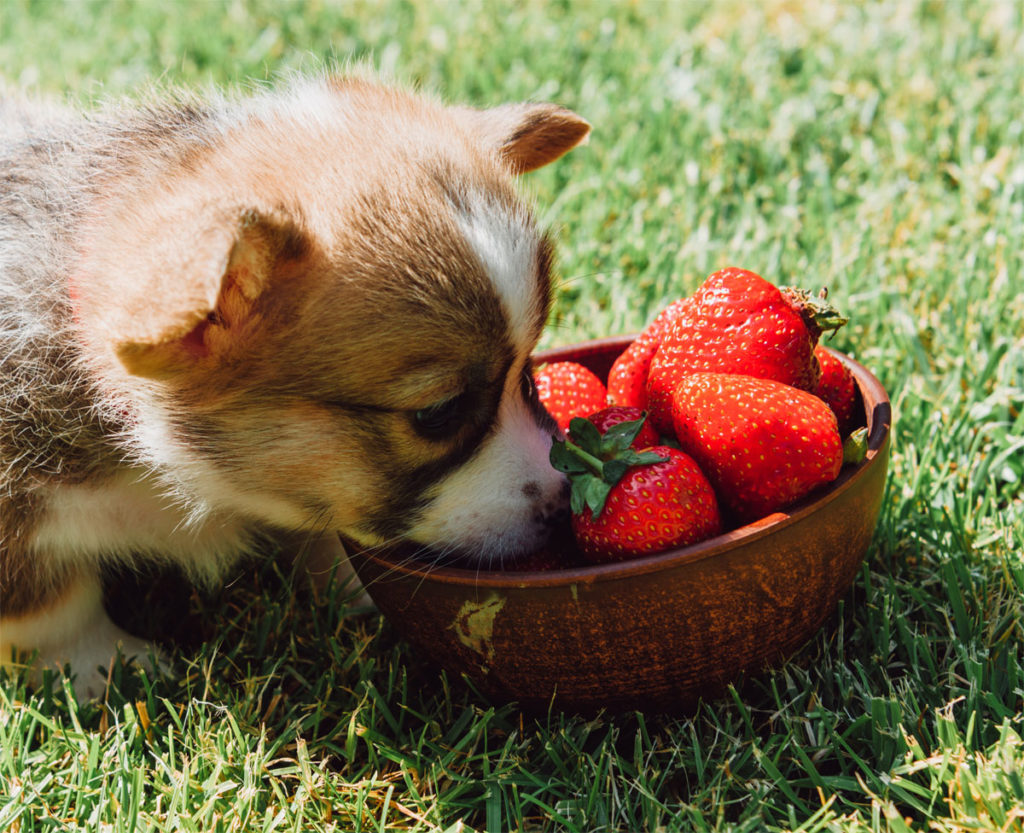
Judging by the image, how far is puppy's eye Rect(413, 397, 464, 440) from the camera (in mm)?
2234

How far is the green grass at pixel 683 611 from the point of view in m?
2.18

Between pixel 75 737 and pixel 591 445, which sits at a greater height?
pixel 591 445

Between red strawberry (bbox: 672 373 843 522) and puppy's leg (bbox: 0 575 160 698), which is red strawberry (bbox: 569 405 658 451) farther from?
puppy's leg (bbox: 0 575 160 698)

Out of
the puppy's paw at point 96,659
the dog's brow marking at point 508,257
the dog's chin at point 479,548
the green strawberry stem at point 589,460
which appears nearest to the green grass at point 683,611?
the puppy's paw at point 96,659

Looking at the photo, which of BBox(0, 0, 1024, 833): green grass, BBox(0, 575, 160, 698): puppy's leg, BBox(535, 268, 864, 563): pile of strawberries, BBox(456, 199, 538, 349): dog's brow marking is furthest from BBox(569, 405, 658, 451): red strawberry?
BBox(0, 575, 160, 698): puppy's leg

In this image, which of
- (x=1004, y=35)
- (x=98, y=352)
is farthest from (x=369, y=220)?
(x=1004, y=35)

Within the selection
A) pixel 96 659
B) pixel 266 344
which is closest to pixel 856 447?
pixel 266 344

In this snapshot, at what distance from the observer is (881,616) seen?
249 cm

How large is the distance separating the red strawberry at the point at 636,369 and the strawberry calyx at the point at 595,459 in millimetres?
312

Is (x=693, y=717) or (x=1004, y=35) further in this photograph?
(x=1004, y=35)

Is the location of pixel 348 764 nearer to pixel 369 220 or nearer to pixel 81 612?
pixel 81 612

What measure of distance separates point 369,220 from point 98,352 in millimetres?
634

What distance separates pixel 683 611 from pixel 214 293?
1033 mm

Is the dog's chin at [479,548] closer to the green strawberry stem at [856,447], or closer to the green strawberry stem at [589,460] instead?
the green strawberry stem at [589,460]
